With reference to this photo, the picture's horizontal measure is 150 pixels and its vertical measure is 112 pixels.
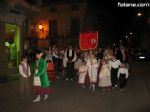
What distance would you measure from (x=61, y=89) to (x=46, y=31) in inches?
1457

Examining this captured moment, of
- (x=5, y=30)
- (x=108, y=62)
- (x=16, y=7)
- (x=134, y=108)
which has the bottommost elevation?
(x=134, y=108)

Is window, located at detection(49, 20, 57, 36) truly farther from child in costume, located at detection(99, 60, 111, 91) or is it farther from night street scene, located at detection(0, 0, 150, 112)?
child in costume, located at detection(99, 60, 111, 91)

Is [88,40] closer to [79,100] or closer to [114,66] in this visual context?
[114,66]

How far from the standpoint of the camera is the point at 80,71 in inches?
631

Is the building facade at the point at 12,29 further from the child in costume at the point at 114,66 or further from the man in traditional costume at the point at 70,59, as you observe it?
the child in costume at the point at 114,66

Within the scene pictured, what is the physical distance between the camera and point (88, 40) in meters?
15.6

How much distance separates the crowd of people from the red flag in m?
0.59

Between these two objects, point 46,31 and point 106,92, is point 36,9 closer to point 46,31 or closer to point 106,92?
point 106,92

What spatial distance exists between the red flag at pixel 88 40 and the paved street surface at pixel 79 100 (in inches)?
74.0

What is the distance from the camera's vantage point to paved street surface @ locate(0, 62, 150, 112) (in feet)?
36.9

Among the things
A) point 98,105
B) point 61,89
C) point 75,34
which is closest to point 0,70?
point 61,89

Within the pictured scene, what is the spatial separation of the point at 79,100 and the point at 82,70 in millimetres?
3237

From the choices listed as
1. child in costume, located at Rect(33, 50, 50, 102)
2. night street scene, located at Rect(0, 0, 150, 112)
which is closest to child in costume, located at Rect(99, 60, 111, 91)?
night street scene, located at Rect(0, 0, 150, 112)

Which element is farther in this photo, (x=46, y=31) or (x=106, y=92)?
(x=46, y=31)
